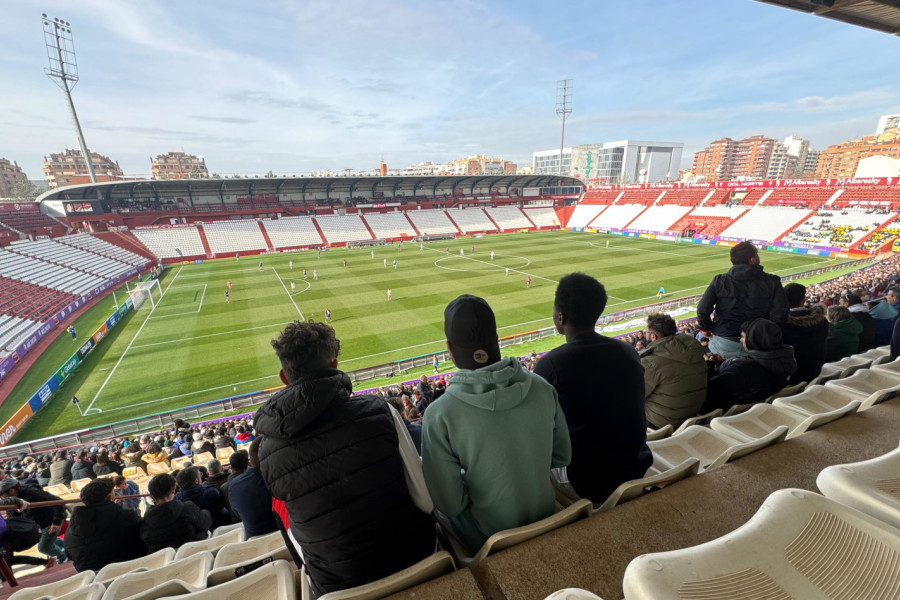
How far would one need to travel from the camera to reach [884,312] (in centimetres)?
680

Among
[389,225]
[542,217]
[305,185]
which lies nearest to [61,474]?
[389,225]

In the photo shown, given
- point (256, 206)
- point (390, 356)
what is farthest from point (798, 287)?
point (256, 206)

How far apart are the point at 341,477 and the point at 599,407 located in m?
1.67

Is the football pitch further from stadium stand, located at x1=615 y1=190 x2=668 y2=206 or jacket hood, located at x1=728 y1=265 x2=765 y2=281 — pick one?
stadium stand, located at x1=615 y1=190 x2=668 y2=206

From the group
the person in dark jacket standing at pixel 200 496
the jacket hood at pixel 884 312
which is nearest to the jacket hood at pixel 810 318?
the jacket hood at pixel 884 312

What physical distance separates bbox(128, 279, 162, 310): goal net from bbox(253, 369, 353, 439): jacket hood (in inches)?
1244

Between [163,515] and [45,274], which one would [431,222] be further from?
[163,515]

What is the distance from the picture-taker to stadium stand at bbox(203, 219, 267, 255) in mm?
45438

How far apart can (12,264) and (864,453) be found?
42.9 m

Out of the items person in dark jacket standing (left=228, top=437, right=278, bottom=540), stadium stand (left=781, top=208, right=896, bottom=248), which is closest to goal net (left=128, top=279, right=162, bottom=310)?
person in dark jacket standing (left=228, top=437, right=278, bottom=540)

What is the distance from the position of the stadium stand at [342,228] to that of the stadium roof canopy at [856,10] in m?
49.1

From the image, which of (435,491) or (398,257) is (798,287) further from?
(398,257)

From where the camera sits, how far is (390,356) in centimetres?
1852

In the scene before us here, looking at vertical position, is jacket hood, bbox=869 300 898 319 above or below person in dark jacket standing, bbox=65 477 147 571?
above
